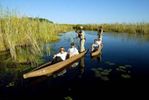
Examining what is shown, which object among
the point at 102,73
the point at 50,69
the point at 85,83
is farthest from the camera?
the point at 102,73

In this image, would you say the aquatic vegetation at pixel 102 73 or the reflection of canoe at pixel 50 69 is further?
the aquatic vegetation at pixel 102 73

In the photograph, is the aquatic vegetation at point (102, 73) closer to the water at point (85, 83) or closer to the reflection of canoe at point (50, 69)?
the water at point (85, 83)

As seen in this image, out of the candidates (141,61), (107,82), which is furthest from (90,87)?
(141,61)

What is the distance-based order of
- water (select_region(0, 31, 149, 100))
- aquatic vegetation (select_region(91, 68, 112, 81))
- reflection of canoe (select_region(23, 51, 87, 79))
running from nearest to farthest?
water (select_region(0, 31, 149, 100)), reflection of canoe (select_region(23, 51, 87, 79)), aquatic vegetation (select_region(91, 68, 112, 81))

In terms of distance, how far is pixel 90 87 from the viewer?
10641 mm

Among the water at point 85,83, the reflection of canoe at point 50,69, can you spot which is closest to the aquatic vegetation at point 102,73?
the water at point 85,83

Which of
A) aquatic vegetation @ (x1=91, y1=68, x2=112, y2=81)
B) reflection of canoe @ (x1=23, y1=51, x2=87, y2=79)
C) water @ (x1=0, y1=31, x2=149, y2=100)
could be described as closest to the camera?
water @ (x1=0, y1=31, x2=149, y2=100)

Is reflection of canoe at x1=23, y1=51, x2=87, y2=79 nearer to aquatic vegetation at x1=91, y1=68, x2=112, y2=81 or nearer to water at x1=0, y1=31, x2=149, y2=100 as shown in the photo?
water at x1=0, y1=31, x2=149, y2=100

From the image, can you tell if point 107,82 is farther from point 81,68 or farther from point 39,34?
point 39,34

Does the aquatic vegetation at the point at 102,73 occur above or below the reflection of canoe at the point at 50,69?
below

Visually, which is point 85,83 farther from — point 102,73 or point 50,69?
point 50,69

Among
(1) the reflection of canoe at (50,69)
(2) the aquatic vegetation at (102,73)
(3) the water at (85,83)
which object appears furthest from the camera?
(2) the aquatic vegetation at (102,73)

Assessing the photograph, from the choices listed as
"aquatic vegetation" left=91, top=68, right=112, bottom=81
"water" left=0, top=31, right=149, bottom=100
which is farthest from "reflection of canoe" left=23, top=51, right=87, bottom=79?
"aquatic vegetation" left=91, top=68, right=112, bottom=81

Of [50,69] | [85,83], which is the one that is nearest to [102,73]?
[85,83]
